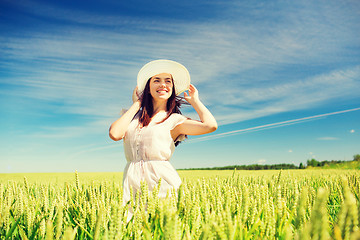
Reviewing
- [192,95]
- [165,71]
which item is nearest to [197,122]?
[192,95]

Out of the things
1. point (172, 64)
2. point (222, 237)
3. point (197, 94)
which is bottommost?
point (222, 237)

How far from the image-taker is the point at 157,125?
3230 mm

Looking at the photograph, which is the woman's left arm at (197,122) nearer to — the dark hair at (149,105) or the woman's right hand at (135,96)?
the dark hair at (149,105)

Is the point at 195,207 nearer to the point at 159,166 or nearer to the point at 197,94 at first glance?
the point at 159,166

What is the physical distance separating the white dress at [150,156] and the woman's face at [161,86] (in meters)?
0.30

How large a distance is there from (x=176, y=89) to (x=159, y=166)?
1.17 meters

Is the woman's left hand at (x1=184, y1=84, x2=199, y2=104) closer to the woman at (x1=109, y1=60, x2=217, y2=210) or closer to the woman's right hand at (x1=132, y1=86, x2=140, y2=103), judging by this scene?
the woman at (x1=109, y1=60, x2=217, y2=210)

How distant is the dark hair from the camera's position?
3.45 meters

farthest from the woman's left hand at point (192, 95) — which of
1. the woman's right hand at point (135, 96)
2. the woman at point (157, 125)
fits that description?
the woman's right hand at point (135, 96)

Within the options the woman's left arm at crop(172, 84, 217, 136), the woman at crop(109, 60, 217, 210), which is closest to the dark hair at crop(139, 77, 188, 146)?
the woman at crop(109, 60, 217, 210)

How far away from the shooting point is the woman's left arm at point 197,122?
3.23 metres

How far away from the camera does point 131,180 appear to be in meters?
2.95

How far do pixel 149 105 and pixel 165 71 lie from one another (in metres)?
0.50

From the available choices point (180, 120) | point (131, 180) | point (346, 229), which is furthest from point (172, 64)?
point (346, 229)
